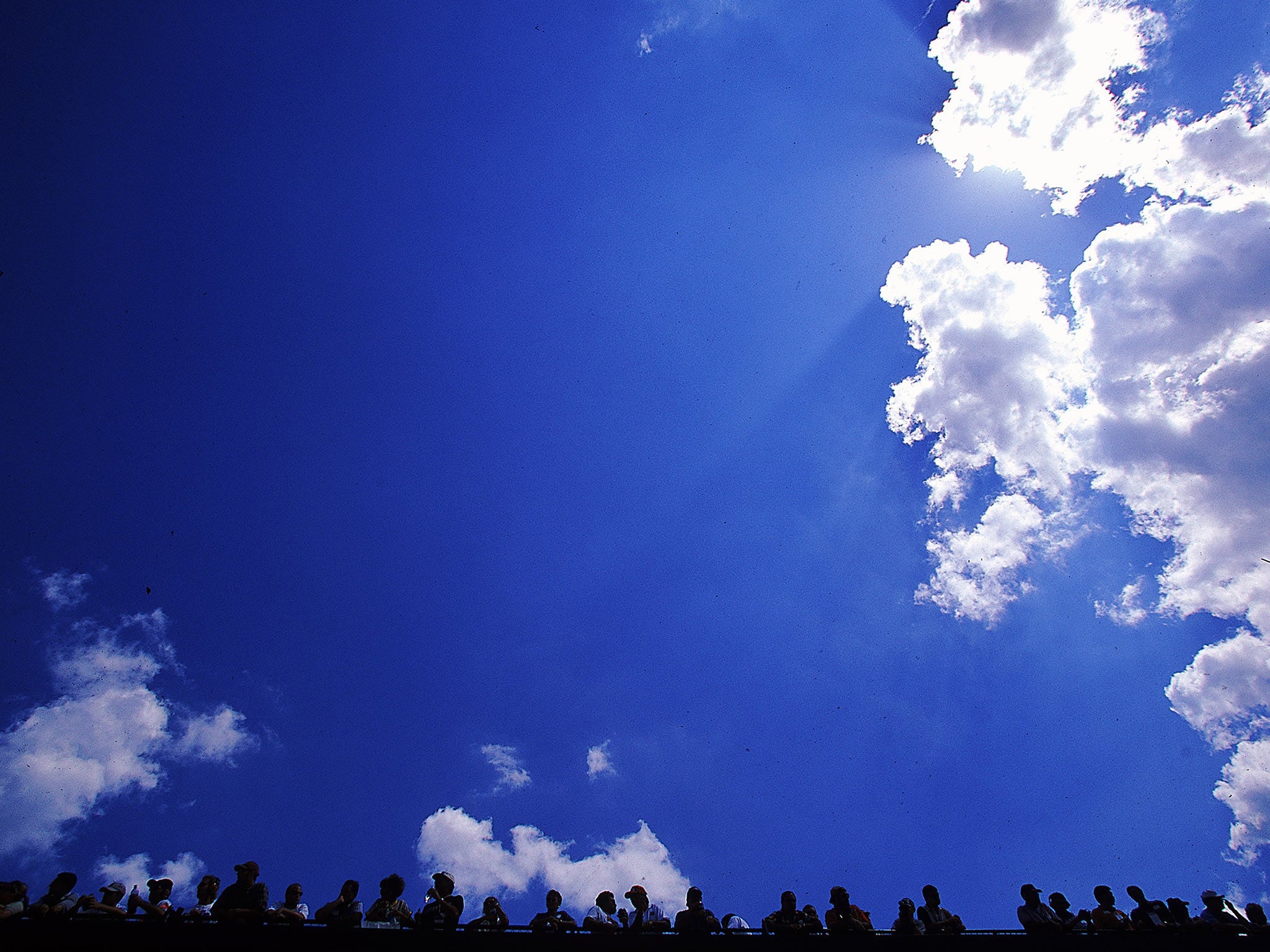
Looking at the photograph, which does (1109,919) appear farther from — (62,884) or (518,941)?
(62,884)

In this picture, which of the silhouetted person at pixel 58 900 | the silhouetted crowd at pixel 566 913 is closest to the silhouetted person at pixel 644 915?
the silhouetted crowd at pixel 566 913

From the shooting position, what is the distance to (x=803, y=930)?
9.06 m

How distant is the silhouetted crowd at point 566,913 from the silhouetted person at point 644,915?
0.02 metres

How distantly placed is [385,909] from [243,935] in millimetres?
1866

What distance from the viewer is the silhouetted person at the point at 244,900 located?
798 cm

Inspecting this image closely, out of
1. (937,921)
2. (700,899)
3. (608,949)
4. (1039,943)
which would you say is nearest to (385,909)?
(608,949)

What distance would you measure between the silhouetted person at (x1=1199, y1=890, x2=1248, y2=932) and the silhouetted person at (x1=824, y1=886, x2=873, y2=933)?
A: 6259mm

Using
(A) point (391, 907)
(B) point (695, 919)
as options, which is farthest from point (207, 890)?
(B) point (695, 919)

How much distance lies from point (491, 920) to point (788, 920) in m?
4.82

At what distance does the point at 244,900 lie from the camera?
8391 millimetres

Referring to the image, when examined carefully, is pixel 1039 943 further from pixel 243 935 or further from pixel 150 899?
pixel 150 899

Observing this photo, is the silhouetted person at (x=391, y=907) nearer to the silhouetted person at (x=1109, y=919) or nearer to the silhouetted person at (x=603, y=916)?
the silhouetted person at (x=603, y=916)

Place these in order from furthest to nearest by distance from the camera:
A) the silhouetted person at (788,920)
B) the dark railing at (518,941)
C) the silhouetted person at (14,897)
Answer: the silhouetted person at (788,920), the silhouetted person at (14,897), the dark railing at (518,941)

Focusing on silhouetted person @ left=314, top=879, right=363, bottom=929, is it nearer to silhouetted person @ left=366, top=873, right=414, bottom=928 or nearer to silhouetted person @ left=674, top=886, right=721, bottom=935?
silhouetted person @ left=366, top=873, right=414, bottom=928
